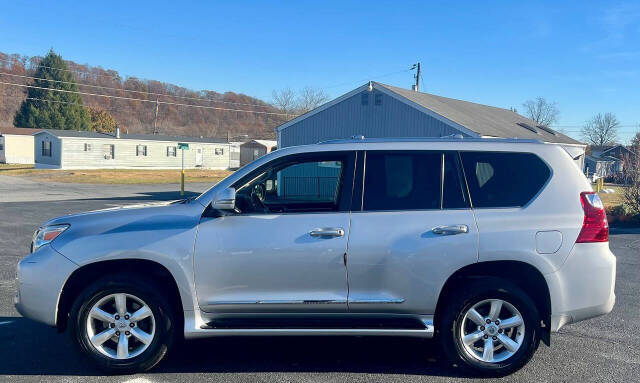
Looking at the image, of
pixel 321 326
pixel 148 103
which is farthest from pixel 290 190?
pixel 148 103

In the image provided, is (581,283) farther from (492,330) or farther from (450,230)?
(450,230)

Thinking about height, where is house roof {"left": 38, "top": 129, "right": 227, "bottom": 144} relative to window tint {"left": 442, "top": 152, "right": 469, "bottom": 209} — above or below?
above

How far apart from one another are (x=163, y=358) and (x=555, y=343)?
147 inches

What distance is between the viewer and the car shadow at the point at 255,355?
4.30 meters

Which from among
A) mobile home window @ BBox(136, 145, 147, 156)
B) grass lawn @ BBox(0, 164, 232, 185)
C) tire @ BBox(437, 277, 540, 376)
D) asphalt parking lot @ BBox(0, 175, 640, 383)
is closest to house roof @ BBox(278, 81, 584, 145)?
asphalt parking lot @ BBox(0, 175, 640, 383)

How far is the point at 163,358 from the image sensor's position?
4395mm

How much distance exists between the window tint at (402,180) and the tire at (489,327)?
0.78 meters

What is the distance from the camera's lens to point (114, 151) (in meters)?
44.7

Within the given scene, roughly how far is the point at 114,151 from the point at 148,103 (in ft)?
158

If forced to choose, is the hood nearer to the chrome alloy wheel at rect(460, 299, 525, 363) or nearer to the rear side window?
the rear side window

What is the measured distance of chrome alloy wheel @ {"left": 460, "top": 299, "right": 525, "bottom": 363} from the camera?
4.17 metres

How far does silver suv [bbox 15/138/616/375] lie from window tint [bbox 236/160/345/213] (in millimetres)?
178

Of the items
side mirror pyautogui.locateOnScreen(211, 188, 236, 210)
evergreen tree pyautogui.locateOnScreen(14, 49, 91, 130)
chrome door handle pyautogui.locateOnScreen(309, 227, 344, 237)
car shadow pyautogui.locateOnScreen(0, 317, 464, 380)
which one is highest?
evergreen tree pyautogui.locateOnScreen(14, 49, 91, 130)

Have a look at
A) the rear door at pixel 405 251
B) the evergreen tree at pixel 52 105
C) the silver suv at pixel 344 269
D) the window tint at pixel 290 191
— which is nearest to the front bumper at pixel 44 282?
the silver suv at pixel 344 269
